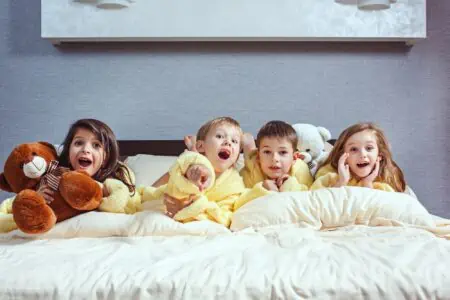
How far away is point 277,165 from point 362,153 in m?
0.28

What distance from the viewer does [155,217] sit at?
64.5 inches

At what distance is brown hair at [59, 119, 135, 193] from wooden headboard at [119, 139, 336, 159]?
0.77 meters

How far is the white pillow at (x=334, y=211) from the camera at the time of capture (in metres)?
1.65

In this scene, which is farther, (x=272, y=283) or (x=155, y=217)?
(x=155, y=217)

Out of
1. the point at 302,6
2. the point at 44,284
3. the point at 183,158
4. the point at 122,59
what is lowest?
the point at 44,284

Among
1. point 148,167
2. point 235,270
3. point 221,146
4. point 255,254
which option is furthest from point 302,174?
point 235,270

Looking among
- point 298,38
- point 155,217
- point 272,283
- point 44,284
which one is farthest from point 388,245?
point 298,38

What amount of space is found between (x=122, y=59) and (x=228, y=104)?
538 millimetres

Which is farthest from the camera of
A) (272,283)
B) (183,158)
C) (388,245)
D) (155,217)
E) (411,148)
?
(411,148)

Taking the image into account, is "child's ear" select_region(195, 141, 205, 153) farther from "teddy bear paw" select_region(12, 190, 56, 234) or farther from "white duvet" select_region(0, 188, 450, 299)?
"teddy bear paw" select_region(12, 190, 56, 234)

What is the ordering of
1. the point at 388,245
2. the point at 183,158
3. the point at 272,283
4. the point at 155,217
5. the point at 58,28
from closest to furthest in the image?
the point at 272,283, the point at 388,245, the point at 155,217, the point at 183,158, the point at 58,28

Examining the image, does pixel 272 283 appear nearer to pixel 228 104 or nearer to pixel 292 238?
pixel 292 238

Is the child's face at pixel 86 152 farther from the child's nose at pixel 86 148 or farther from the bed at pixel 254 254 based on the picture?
the bed at pixel 254 254

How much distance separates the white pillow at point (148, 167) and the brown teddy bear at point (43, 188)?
454mm
